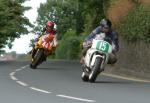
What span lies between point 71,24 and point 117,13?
7353 cm

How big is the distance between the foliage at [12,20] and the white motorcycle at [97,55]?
2941cm

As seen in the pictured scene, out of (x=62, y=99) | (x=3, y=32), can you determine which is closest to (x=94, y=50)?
(x=62, y=99)

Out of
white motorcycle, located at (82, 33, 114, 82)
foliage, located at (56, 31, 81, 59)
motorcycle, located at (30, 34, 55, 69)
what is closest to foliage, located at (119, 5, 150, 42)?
motorcycle, located at (30, 34, 55, 69)

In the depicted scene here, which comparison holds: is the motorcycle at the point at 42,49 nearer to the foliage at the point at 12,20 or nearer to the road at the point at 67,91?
the road at the point at 67,91

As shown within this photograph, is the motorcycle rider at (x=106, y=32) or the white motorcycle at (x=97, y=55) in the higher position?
the motorcycle rider at (x=106, y=32)

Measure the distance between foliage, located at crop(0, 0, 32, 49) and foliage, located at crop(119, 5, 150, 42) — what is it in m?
23.7

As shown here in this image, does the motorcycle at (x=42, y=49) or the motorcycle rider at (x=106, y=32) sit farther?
the motorcycle at (x=42, y=49)

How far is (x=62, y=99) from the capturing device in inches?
542

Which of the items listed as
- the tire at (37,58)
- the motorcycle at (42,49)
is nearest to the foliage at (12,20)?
the motorcycle at (42,49)

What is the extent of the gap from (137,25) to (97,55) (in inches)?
223

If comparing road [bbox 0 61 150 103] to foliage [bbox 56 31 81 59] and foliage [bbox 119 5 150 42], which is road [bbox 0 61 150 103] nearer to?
foliage [bbox 119 5 150 42]

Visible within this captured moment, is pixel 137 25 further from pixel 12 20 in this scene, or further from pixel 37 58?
pixel 12 20

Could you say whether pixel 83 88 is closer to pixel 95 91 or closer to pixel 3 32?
pixel 95 91

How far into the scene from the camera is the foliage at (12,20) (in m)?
49.6
